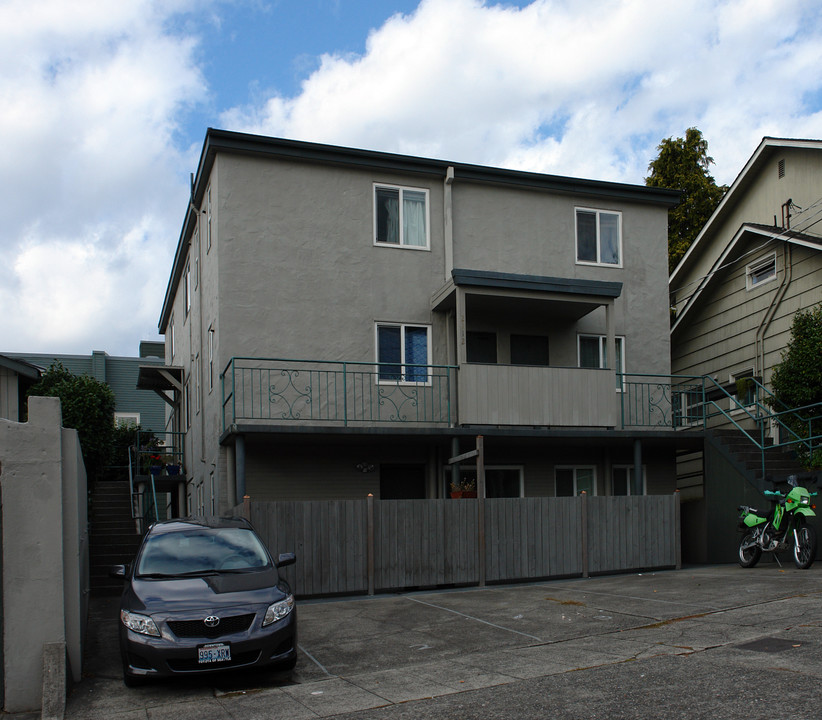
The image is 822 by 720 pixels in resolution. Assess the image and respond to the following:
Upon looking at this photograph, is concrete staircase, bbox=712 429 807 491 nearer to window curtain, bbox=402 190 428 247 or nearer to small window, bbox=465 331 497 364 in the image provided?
small window, bbox=465 331 497 364

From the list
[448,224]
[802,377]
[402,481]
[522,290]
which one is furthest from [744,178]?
[402,481]

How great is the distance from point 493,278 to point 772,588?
732 cm

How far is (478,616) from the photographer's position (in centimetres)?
1127

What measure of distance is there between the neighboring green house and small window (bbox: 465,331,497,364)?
850 inches

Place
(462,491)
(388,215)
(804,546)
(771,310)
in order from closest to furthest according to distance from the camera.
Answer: (804,546)
(462,491)
(388,215)
(771,310)

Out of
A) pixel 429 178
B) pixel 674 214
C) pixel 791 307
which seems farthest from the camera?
pixel 674 214

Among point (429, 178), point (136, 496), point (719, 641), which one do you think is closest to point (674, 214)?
point (429, 178)

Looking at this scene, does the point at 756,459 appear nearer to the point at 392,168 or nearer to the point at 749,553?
the point at 749,553

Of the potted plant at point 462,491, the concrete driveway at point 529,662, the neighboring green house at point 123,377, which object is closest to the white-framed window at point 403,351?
the potted plant at point 462,491

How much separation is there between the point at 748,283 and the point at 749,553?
8276 mm

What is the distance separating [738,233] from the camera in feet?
68.5

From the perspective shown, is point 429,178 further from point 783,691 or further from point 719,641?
point 783,691

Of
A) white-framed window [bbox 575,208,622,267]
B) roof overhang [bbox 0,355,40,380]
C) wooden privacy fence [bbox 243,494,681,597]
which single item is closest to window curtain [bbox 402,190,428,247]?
white-framed window [bbox 575,208,622,267]

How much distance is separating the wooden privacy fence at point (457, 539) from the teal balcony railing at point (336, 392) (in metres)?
2.43
